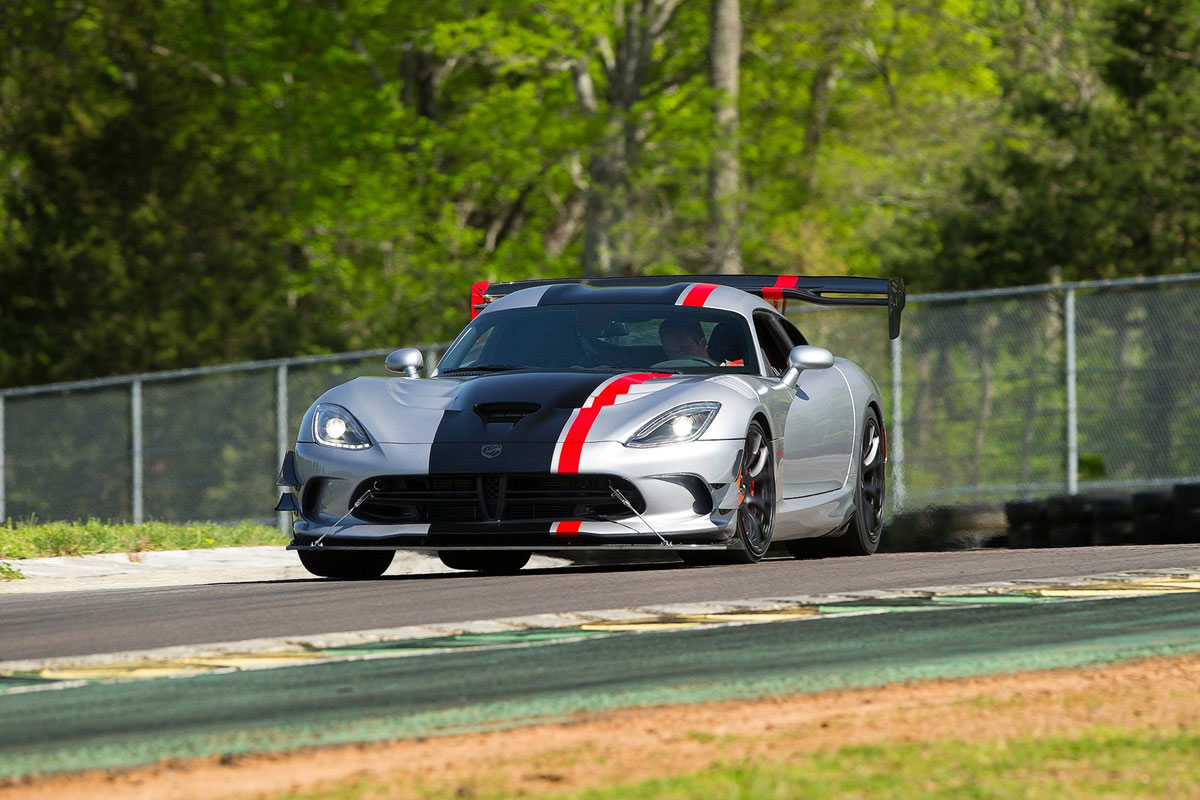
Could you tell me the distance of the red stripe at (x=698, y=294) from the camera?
37.6 ft

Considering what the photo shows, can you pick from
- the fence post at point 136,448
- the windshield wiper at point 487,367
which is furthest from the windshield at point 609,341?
the fence post at point 136,448

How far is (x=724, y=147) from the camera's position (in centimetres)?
3181

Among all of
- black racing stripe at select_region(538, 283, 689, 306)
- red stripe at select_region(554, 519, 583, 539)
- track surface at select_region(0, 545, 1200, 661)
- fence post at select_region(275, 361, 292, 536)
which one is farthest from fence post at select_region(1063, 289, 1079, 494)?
red stripe at select_region(554, 519, 583, 539)

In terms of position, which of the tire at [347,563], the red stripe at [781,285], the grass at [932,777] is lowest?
the tire at [347,563]

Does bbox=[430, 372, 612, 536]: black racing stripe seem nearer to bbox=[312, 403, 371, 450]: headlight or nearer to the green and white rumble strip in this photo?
bbox=[312, 403, 371, 450]: headlight

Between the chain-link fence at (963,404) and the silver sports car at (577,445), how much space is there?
7.19 meters

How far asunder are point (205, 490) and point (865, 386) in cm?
1156

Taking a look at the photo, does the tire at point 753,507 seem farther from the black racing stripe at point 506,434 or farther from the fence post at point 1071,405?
the fence post at point 1071,405

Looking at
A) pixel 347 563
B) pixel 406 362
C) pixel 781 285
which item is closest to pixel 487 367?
pixel 406 362

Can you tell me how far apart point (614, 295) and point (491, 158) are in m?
24.8

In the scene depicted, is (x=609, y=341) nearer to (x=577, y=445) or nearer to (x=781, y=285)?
(x=577, y=445)

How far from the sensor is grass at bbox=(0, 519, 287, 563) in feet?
43.4

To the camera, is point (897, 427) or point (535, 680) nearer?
point (535, 680)

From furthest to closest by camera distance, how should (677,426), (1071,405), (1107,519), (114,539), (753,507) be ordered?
1. (1071,405)
2. (1107,519)
3. (114,539)
4. (753,507)
5. (677,426)
